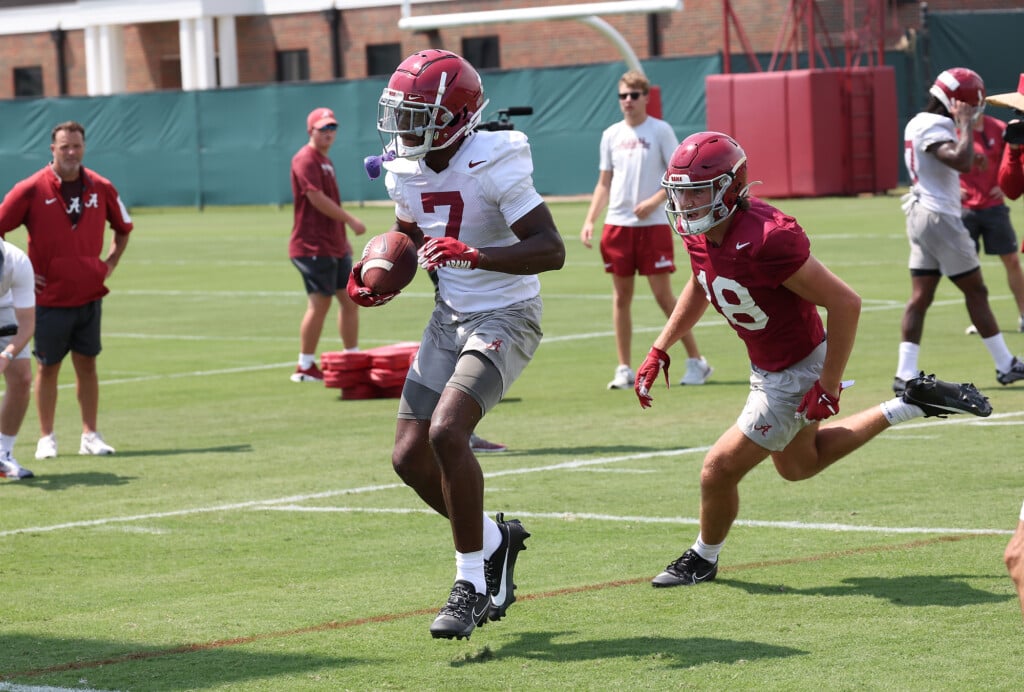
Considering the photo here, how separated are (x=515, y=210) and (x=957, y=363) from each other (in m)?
8.10

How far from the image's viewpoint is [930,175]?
1282 cm

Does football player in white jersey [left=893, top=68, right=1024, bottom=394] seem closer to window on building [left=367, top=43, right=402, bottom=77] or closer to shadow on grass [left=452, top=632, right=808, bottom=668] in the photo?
shadow on grass [left=452, top=632, right=808, bottom=668]

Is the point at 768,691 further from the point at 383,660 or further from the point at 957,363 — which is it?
the point at 957,363

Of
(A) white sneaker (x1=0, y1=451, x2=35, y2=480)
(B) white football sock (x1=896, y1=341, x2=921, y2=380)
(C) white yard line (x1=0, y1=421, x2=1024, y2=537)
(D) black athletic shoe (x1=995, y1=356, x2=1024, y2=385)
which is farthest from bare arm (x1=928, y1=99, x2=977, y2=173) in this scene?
(A) white sneaker (x1=0, y1=451, x2=35, y2=480)

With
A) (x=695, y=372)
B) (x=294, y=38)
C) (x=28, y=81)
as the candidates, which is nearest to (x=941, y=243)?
(x=695, y=372)

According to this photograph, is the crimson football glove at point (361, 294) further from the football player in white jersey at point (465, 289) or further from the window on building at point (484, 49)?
the window on building at point (484, 49)

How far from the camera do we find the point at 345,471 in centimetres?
1077

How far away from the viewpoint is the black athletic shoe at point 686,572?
24.3ft

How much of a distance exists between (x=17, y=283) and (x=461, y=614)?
4.88 metres

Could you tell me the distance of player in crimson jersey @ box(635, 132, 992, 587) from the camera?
705 cm

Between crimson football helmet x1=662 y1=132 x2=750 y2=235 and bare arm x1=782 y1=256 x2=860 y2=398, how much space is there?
0.39 m

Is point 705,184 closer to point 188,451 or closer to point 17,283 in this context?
point 17,283

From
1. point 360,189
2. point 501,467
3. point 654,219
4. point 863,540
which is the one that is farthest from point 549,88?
point 863,540

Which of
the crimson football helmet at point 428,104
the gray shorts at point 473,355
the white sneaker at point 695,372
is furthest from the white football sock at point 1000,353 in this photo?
the crimson football helmet at point 428,104
